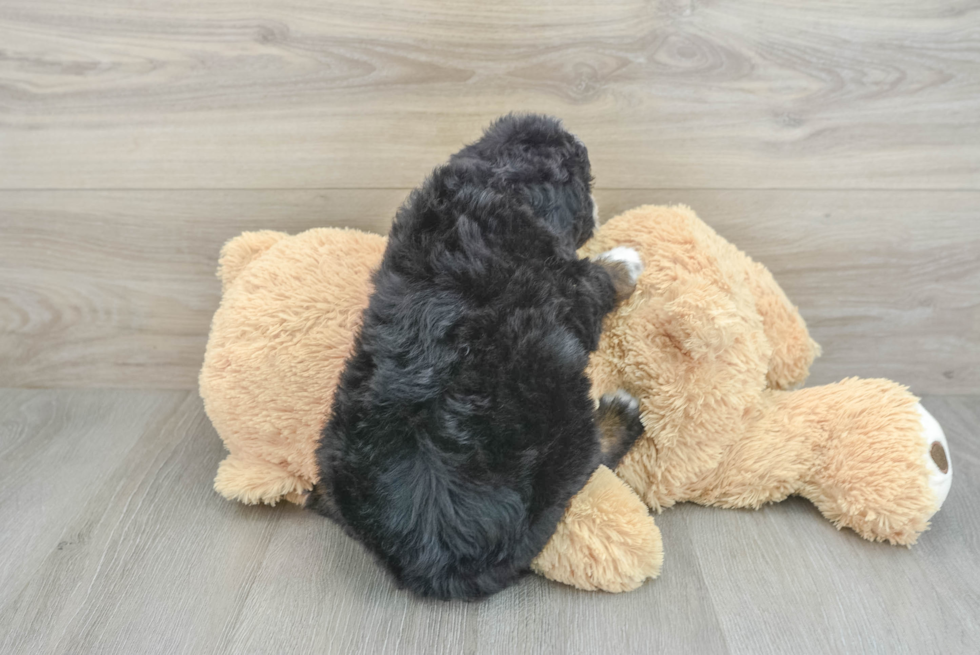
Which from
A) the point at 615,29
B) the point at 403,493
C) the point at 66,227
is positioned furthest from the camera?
the point at 66,227

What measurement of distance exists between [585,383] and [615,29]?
0.59 meters

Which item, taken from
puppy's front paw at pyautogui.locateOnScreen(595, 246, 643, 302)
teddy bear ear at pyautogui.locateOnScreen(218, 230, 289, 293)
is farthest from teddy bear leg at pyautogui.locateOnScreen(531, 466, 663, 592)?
teddy bear ear at pyautogui.locateOnScreen(218, 230, 289, 293)

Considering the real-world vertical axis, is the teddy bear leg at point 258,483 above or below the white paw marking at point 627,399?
below

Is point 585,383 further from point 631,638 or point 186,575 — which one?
point 186,575

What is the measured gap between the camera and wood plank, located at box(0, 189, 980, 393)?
112 cm

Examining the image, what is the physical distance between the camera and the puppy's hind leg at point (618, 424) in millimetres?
911

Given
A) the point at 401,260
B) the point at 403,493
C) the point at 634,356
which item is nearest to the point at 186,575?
the point at 403,493

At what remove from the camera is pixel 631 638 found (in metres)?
0.77

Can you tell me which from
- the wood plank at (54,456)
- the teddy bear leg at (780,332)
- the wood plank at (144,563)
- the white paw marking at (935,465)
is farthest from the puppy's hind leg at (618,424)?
the wood plank at (54,456)

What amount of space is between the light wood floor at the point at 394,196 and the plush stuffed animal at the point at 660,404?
59mm

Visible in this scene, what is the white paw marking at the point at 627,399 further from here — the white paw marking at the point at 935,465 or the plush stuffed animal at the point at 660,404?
the white paw marking at the point at 935,465

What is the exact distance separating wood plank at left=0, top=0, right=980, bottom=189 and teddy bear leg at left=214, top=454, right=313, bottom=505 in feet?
1.58

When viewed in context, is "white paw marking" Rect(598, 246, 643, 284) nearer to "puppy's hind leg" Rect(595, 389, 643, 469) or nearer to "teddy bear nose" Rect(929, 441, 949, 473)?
"puppy's hind leg" Rect(595, 389, 643, 469)

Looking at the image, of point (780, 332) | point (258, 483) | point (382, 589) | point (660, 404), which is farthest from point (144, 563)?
point (780, 332)
